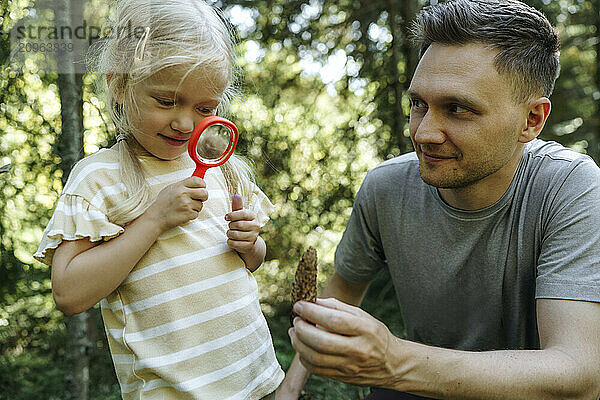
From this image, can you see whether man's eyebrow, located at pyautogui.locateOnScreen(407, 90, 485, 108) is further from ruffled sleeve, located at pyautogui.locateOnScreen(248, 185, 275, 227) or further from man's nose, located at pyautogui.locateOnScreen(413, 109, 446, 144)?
ruffled sleeve, located at pyautogui.locateOnScreen(248, 185, 275, 227)

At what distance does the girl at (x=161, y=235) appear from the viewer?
1354mm

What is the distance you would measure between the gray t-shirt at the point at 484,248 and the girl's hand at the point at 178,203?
981mm

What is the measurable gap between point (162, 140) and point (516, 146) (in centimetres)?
121

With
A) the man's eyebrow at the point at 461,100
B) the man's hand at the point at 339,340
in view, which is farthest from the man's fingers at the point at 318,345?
the man's eyebrow at the point at 461,100

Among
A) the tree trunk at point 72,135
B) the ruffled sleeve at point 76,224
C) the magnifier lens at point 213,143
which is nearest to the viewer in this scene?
the ruffled sleeve at point 76,224

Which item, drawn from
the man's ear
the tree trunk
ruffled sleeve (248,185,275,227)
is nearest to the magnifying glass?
ruffled sleeve (248,185,275,227)

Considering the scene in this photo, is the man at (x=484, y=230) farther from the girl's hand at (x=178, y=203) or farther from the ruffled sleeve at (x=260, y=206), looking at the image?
the ruffled sleeve at (x=260, y=206)

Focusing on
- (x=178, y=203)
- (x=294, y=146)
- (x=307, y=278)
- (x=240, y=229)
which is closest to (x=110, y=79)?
(x=178, y=203)

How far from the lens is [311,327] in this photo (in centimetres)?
124

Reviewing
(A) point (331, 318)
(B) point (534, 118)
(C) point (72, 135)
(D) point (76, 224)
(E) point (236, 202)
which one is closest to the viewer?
(A) point (331, 318)

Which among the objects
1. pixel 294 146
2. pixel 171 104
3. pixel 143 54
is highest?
pixel 143 54

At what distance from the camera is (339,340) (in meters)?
1.21

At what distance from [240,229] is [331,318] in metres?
0.43

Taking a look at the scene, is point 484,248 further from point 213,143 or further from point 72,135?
point 72,135
